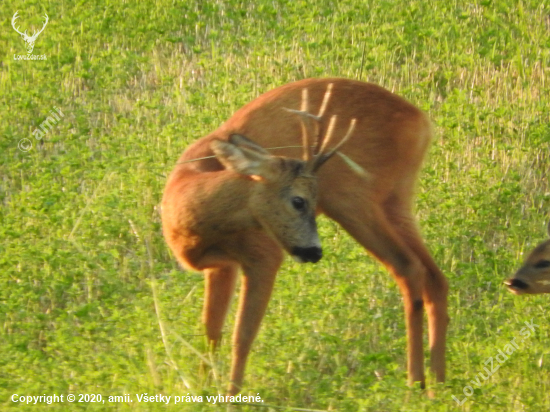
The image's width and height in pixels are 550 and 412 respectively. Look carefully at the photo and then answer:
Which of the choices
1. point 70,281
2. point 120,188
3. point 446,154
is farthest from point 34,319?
point 446,154

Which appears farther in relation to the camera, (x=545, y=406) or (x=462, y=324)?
(x=462, y=324)

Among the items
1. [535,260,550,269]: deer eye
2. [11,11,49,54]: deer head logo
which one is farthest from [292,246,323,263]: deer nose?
[11,11,49,54]: deer head logo

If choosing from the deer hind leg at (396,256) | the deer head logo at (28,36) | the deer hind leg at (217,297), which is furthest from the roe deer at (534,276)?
the deer head logo at (28,36)

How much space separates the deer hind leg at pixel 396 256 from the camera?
637cm

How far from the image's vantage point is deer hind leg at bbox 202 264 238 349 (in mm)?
6605

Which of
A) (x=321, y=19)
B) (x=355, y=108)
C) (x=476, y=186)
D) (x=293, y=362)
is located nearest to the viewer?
(x=293, y=362)

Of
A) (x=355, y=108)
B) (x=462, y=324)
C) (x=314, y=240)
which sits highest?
(x=355, y=108)

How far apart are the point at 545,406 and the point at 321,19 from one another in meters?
7.15

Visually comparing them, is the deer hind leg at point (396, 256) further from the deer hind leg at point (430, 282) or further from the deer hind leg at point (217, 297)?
the deer hind leg at point (217, 297)

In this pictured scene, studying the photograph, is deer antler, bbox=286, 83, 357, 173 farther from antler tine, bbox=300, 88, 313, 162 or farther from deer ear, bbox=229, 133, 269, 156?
deer ear, bbox=229, 133, 269, 156

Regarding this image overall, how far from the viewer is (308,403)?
5.95 meters

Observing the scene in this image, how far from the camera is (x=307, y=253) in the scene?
6.00 meters

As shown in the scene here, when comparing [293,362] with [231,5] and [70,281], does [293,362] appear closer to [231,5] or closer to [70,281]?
[70,281]

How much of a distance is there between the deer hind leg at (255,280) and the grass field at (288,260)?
19 cm
